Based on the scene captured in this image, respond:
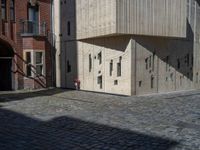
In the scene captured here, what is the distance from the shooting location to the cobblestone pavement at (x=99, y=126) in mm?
7480

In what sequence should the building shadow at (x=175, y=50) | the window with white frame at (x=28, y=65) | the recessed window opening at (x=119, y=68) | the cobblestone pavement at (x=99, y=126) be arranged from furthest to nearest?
1. the window with white frame at (x=28, y=65)
2. the building shadow at (x=175, y=50)
3. the recessed window opening at (x=119, y=68)
4. the cobblestone pavement at (x=99, y=126)

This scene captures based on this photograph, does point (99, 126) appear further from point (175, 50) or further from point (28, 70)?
point (175, 50)

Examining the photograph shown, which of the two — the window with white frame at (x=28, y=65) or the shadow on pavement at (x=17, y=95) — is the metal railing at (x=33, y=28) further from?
the shadow on pavement at (x=17, y=95)

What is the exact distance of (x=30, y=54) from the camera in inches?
838

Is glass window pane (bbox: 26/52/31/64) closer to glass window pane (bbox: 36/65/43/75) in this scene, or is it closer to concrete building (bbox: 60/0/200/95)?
glass window pane (bbox: 36/65/43/75)

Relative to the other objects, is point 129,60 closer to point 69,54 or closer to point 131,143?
point 69,54

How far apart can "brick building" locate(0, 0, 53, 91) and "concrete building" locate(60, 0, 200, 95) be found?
5.78ft

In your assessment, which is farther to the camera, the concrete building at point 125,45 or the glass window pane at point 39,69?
the glass window pane at point 39,69

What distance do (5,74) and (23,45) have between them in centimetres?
226

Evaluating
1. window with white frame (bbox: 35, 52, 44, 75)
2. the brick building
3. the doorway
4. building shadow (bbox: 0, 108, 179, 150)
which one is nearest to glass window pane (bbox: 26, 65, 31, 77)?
the brick building

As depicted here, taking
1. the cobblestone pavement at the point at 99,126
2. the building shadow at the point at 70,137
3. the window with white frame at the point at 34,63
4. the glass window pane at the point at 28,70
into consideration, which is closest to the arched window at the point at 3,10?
the window with white frame at the point at 34,63

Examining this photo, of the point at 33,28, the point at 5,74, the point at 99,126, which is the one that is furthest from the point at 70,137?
Result: the point at 33,28

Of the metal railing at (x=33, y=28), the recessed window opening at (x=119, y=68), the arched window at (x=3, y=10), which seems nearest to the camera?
the recessed window opening at (x=119, y=68)

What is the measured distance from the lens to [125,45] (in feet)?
60.7
